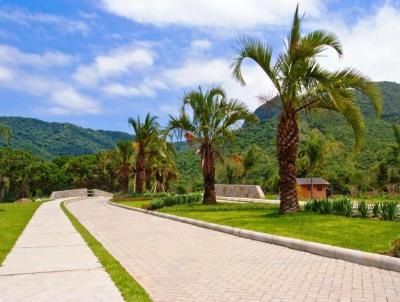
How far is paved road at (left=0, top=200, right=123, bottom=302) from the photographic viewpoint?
5.62m

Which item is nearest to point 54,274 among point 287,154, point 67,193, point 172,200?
point 287,154

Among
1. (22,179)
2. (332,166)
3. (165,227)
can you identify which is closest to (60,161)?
(22,179)

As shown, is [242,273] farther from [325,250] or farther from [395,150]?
[395,150]

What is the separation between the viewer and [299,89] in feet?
48.4

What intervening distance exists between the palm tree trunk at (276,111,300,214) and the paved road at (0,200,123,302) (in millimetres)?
7075

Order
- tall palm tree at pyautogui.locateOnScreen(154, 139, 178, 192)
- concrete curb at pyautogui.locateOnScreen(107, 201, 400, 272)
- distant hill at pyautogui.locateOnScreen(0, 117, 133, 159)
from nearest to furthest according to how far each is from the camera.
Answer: concrete curb at pyautogui.locateOnScreen(107, 201, 400, 272), tall palm tree at pyautogui.locateOnScreen(154, 139, 178, 192), distant hill at pyautogui.locateOnScreen(0, 117, 133, 159)

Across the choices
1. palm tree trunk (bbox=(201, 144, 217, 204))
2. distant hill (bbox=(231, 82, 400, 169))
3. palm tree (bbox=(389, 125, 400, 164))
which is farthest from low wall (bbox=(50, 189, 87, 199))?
palm tree (bbox=(389, 125, 400, 164))

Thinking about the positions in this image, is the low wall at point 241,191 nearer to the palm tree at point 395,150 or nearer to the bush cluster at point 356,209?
the bush cluster at point 356,209

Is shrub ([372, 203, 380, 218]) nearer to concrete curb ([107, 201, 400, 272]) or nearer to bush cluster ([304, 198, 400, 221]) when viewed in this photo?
bush cluster ([304, 198, 400, 221])

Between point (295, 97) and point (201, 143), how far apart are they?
29.7 feet

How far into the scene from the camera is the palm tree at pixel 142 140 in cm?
3719

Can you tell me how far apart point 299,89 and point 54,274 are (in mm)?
10374

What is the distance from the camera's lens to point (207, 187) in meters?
22.7

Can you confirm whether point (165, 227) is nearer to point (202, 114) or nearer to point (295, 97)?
point (295, 97)
